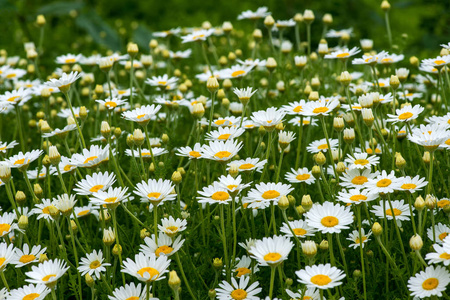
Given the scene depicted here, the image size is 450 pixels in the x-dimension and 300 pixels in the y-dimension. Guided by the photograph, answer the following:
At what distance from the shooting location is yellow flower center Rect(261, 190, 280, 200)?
6.24ft

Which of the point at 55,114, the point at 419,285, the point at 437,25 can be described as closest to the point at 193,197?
the point at 419,285

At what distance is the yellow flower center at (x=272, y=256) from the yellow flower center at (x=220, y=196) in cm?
29

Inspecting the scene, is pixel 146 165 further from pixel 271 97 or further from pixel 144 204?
pixel 271 97

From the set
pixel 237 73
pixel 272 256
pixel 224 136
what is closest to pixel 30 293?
pixel 272 256

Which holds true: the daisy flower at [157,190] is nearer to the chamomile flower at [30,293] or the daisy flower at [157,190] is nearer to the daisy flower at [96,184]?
the daisy flower at [96,184]

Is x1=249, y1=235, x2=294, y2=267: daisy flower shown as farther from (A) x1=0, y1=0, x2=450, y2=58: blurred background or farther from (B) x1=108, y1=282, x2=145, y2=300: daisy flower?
(A) x1=0, y1=0, x2=450, y2=58: blurred background

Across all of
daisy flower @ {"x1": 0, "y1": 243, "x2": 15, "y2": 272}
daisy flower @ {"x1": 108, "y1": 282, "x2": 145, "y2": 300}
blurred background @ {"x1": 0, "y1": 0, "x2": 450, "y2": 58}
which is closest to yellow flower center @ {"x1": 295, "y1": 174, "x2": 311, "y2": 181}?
daisy flower @ {"x1": 108, "y1": 282, "x2": 145, "y2": 300}

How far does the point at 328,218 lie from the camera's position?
1781 millimetres

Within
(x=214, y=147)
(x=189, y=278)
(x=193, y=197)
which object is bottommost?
(x=189, y=278)

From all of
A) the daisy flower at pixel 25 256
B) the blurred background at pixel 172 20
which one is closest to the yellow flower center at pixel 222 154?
the daisy flower at pixel 25 256

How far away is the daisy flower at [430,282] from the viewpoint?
5.13ft

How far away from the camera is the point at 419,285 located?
1.62 metres

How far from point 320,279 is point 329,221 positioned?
0.23m

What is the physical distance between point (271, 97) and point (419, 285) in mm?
1840
